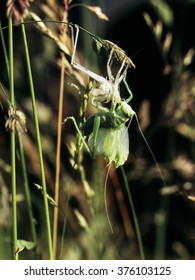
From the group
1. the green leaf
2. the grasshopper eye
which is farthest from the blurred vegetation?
the grasshopper eye

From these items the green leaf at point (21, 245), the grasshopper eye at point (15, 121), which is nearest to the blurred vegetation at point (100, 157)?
the green leaf at point (21, 245)

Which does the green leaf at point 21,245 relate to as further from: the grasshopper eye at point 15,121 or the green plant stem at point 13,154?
the grasshopper eye at point 15,121

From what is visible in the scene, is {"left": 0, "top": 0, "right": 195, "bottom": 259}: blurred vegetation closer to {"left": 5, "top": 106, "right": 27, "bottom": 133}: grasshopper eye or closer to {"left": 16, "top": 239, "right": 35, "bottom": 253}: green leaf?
{"left": 16, "top": 239, "right": 35, "bottom": 253}: green leaf

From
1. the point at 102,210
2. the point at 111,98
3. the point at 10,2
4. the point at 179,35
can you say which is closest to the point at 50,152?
A: the point at 102,210

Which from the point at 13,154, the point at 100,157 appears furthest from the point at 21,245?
the point at 100,157

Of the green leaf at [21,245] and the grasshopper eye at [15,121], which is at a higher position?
the grasshopper eye at [15,121]

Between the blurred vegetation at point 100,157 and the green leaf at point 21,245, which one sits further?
the blurred vegetation at point 100,157

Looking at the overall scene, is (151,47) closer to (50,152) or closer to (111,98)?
(50,152)
